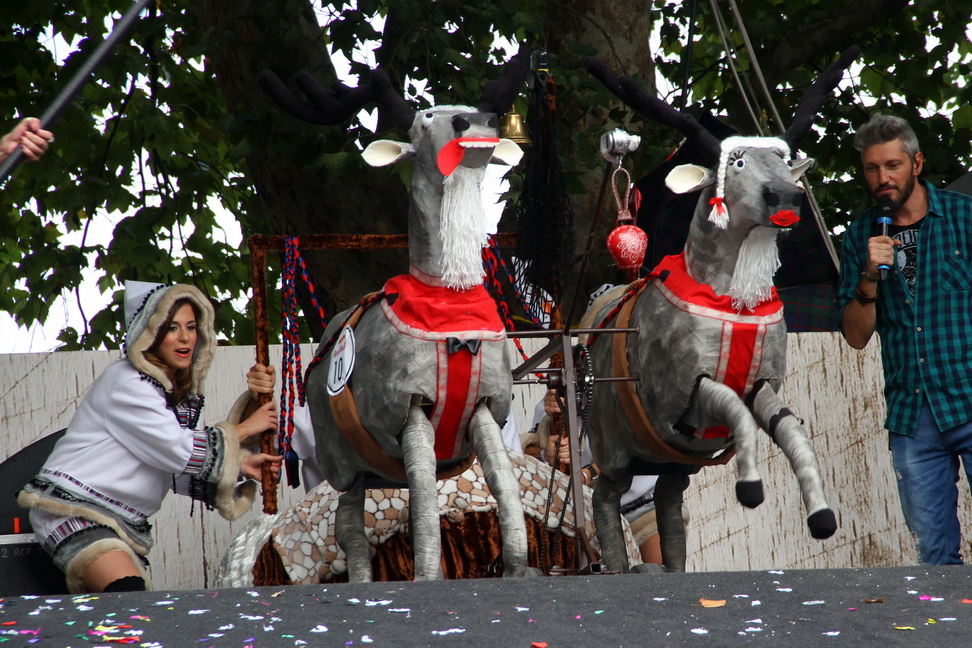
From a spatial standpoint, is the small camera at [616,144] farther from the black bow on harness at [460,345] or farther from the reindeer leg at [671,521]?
the reindeer leg at [671,521]

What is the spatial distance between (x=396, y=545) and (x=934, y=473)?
5.89 feet

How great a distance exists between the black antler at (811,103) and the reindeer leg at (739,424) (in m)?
0.73

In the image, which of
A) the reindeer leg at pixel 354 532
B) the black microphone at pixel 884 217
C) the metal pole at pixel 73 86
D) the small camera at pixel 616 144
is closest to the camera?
the metal pole at pixel 73 86

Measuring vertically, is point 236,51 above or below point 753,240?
above

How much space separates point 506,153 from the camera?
293cm

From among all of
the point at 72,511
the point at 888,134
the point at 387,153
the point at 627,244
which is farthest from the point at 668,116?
the point at 72,511

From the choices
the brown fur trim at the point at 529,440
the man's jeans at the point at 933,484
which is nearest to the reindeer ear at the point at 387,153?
the man's jeans at the point at 933,484

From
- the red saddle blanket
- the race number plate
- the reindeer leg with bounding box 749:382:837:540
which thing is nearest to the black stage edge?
the reindeer leg with bounding box 749:382:837:540

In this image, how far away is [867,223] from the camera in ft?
11.1

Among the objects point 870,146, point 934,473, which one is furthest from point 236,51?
point 934,473

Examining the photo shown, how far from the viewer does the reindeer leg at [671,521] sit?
338 cm

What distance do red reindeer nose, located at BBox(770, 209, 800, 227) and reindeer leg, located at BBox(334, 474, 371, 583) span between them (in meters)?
1.44

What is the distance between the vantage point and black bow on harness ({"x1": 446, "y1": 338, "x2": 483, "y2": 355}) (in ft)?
9.12

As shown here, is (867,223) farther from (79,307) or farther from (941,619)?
(79,307)
